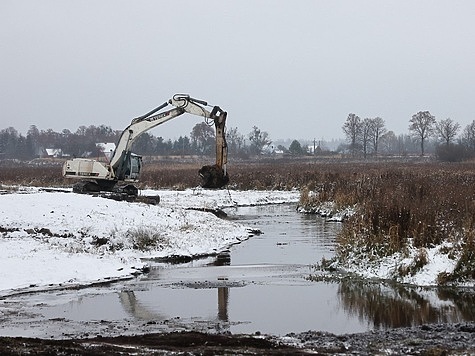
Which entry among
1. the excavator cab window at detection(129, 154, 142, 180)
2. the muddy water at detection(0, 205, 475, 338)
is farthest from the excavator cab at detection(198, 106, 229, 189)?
the muddy water at detection(0, 205, 475, 338)

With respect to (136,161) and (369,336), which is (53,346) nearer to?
(369,336)

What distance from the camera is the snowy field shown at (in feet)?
60.0

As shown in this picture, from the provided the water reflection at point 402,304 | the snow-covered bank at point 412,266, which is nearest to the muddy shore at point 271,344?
the water reflection at point 402,304

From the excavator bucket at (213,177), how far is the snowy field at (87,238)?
232 inches

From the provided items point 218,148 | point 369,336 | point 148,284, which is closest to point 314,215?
point 218,148

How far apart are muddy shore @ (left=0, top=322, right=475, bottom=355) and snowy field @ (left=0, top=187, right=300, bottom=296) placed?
677 centimetres

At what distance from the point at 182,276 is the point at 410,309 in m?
6.66

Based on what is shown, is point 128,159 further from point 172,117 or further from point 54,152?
point 54,152

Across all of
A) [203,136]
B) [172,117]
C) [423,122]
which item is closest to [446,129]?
[423,122]

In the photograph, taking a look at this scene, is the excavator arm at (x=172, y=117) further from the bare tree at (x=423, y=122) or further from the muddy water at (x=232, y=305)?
the bare tree at (x=423, y=122)

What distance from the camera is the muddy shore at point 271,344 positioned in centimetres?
941

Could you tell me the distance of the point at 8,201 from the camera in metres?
24.6

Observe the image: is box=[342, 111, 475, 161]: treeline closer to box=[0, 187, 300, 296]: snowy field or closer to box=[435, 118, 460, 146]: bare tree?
box=[435, 118, 460, 146]: bare tree

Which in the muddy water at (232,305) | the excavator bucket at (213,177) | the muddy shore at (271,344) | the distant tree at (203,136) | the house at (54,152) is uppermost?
the distant tree at (203,136)
